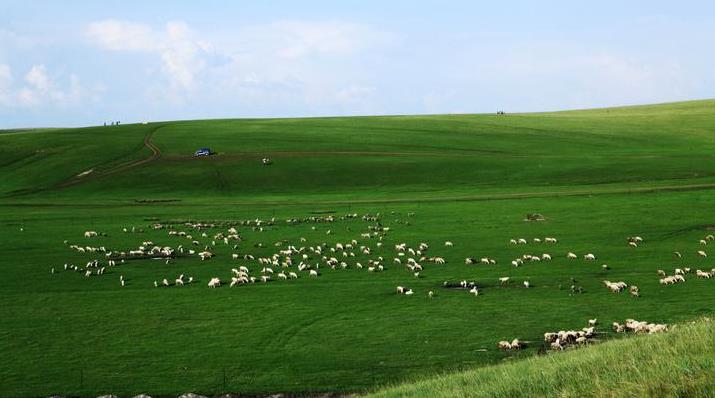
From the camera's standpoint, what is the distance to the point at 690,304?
108ft

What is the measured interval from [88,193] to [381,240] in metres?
56.3

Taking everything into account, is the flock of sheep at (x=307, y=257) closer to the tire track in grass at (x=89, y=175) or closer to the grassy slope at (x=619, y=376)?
the grassy slope at (x=619, y=376)

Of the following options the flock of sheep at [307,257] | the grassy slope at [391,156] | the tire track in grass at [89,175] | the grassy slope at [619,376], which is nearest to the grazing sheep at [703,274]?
the flock of sheep at [307,257]

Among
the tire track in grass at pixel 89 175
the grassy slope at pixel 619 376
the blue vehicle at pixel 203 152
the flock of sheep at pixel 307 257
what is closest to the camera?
the grassy slope at pixel 619 376

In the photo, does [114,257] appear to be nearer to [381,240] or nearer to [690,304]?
[381,240]

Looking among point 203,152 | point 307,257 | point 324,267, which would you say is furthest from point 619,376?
point 203,152

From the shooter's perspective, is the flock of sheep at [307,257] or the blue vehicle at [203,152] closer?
the flock of sheep at [307,257]

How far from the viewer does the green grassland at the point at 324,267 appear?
28125 mm

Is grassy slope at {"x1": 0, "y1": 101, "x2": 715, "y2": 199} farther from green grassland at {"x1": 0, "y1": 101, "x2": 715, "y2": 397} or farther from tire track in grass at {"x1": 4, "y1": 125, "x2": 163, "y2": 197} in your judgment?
tire track in grass at {"x1": 4, "y1": 125, "x2": 163, "y2": 197}

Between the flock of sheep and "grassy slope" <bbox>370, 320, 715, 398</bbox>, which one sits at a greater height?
"grassy slope" <bbox>370, 320, 715, 398</bbox>

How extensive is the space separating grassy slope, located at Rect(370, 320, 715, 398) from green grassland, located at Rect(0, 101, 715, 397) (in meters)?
4.70

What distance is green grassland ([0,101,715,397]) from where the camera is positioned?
2812 cm

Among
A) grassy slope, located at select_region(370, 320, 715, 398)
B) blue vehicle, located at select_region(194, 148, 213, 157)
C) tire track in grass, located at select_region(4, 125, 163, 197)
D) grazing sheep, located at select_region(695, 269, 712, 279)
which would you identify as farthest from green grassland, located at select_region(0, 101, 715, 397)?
grassy slope, located at select_region(370, 320, 715, 398)

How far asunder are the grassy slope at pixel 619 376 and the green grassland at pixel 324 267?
15.4 feet
